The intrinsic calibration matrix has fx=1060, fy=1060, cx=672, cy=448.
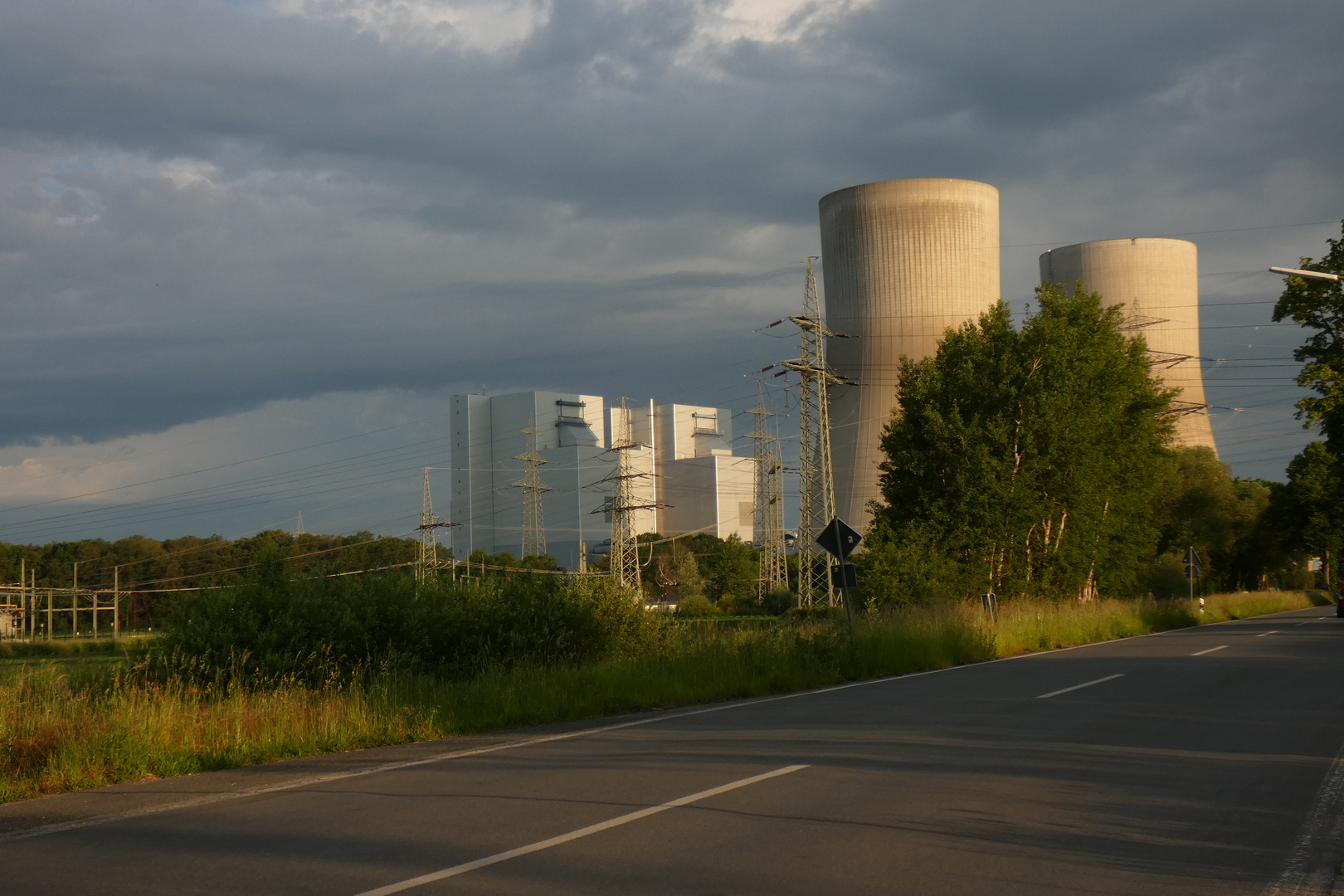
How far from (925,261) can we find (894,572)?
21018 millimetres

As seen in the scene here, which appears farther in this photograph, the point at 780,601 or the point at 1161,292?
the point at 1161,292

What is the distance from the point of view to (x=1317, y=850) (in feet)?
16.2

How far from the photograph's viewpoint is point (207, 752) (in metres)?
8.02

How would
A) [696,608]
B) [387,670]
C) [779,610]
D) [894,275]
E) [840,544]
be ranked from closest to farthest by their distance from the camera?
[387,670] < [840,544] < [894,275] < [779,610] < [696,608]

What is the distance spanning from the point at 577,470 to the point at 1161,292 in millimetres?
55306

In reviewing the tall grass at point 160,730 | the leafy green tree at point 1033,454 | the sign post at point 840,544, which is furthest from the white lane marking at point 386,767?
the leafy green tree at point 1033,454

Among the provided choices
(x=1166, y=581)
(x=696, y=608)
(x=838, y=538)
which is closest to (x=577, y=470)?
(x=696, y=608)

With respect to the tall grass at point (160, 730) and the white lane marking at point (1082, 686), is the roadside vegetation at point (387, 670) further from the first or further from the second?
the white lane marking at point (1082, 686)

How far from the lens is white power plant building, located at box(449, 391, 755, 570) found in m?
98.0

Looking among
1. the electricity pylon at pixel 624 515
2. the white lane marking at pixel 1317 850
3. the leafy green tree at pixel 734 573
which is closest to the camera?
the white lane marking at pixel 1317 850

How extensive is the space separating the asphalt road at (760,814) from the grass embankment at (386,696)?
535 mm

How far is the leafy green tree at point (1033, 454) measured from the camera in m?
31.2

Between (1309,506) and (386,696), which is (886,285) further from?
(386,696)

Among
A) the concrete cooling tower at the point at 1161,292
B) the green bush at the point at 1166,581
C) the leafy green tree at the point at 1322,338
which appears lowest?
the green bush at the point at 1166,581
